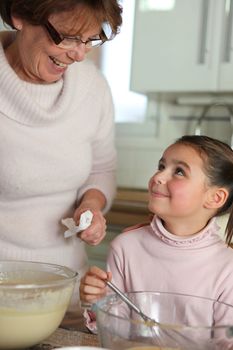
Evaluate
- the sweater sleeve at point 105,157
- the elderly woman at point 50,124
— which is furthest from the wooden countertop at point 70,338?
the sweater sleeve at point 105,157

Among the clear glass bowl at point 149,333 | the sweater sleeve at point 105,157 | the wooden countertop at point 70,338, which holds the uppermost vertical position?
the sweater sleeve at point 105,157

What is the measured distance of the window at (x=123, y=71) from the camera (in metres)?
2.88

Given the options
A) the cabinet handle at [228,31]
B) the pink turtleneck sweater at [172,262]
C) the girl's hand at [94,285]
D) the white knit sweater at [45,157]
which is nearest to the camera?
the girl's hand at [94,285]

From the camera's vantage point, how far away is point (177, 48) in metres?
2.33

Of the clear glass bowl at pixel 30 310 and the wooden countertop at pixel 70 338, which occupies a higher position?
the clear glass bowl at pixel 30 310

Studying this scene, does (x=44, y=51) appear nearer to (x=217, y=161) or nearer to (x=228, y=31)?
(x=217, y=161)

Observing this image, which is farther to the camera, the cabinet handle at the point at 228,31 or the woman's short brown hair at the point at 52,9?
the cabinet handle at the point at 228,31

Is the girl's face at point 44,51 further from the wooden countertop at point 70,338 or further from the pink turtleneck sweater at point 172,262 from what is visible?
the wooden countertop at point 70,338

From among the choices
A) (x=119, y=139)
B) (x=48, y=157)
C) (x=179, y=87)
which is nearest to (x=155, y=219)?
(x=48, y=157)

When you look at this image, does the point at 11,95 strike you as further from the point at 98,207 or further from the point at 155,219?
the point at 155,219

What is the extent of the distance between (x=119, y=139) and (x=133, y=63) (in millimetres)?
544

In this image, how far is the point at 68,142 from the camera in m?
1.42

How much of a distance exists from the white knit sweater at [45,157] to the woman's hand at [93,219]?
2.7 inches

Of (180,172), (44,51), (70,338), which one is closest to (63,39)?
(44,51)
